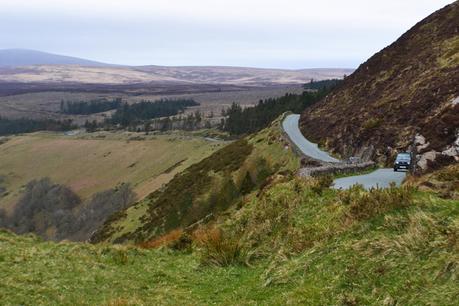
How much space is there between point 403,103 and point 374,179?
19.5 metres

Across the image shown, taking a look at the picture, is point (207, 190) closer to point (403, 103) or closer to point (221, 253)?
point (403, 103)

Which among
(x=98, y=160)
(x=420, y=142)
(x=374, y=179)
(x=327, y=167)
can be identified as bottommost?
(x=98, y=160)

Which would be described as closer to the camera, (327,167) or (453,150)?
(327,167)

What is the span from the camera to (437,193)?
1580 centimetres

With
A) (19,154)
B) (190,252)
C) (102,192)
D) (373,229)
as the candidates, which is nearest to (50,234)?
(102,192)

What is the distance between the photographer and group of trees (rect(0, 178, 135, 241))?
8650cm

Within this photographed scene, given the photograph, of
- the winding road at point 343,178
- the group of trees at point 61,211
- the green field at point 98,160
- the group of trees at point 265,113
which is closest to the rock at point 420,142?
the winding road at point 343,178

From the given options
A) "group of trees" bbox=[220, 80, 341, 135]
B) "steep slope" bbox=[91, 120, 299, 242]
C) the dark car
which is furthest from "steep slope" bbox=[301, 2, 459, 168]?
"group of trees" bbox=[220, 80, 341, 135]

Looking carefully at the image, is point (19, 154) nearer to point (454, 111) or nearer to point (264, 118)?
point (264, 118)

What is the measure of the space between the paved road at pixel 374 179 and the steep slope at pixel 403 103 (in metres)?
2.40

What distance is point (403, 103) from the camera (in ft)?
150

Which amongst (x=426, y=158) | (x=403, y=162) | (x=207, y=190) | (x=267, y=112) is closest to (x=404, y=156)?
(x=403, y=162)

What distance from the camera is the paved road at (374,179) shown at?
25148mm

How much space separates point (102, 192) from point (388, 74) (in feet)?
204
